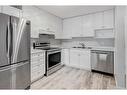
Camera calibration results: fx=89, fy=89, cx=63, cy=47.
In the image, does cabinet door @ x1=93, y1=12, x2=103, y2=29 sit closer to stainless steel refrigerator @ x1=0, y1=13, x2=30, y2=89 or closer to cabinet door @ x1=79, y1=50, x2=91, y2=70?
cabinet door @ x1=79, y1=50, x2=91, y2=70

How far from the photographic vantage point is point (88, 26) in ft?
12.9

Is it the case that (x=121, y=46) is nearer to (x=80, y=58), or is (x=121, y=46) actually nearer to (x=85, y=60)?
(x=85, y=60)

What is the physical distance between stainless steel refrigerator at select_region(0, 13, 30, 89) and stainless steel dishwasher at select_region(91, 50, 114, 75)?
240 cm

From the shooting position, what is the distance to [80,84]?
98.4 inches

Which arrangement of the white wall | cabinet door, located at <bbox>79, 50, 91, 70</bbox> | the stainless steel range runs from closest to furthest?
the white wall → the stainless steel range → cabinet door, located at <bbox>79, 50, 91, 70</bbox>

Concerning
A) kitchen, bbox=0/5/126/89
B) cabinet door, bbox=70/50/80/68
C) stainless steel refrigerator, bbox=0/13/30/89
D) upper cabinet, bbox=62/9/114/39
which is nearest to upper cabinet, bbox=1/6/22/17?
kitchen, bbox=0/5/126/89

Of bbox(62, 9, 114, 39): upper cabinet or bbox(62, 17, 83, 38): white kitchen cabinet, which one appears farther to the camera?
bbox(62, 17, 83, 38): white kitchen cabinet

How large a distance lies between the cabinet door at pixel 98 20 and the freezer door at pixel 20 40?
279 centimetres

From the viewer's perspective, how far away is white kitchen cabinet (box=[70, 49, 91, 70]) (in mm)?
3634
